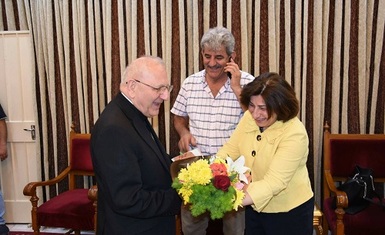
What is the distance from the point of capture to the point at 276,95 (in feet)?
6.37

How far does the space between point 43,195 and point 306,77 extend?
303 cm

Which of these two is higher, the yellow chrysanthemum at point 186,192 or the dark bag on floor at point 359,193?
the yellow chrysanthemum at point 186,192

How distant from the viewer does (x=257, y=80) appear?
203 cm

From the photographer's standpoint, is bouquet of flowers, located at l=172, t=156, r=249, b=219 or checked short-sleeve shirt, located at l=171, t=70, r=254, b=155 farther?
checked short-sleeve shirt, located at l=171, t=70, r=254, b=155

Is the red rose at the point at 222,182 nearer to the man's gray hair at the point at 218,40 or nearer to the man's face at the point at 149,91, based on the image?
the man's face at the point at 149,91

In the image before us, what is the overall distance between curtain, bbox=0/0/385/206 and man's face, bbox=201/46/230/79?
3.02 ft

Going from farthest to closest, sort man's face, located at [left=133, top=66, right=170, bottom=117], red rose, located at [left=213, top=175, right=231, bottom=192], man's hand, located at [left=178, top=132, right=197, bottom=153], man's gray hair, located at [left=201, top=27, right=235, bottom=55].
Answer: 1. man's hand, located at [left=178, top=132, right=197, bottom=153]
2. man's gray hair, located at [left=201, top=27, right=235, bottom=55]
3. man's face, located at [left=133, top=66, right=170, bottom=117]
4. red rose, located at [left=213, top=175, right=231, bottom=192]

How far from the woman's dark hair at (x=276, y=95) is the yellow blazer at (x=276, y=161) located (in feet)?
0.27

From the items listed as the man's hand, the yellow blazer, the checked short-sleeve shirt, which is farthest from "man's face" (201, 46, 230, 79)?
the yellow blazer

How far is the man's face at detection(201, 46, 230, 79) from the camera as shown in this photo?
278 cm

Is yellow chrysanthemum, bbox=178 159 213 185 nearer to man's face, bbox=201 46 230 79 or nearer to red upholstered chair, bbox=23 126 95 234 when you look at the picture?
man's face, bbox=201 46 230 79

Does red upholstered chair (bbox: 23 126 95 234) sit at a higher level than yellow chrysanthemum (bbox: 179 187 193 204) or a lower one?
lower

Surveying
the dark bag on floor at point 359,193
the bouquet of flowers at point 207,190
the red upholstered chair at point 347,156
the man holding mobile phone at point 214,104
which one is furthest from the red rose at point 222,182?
the red upholstered chair at point 347,156

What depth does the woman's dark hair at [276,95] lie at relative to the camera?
1.95 meters
